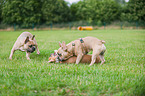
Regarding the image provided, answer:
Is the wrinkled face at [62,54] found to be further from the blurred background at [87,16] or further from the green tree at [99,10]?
the green tree at [99,10]

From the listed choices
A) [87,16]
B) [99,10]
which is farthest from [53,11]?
[99,10]

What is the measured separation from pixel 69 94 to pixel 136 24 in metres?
42.5

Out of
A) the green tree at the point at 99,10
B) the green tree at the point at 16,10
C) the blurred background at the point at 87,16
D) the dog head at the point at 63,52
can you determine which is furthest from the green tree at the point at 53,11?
the dog head at the point at 63,52

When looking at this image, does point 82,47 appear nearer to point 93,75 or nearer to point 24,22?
point 93,75

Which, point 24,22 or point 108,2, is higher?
point 108,2

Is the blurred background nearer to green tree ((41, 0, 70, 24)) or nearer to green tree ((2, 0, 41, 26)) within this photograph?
green tree ((41, 0, 70, 24))

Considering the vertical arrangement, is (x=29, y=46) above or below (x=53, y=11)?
below

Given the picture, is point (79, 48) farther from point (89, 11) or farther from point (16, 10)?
point (89, 11)

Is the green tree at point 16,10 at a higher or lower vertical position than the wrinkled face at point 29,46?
higher

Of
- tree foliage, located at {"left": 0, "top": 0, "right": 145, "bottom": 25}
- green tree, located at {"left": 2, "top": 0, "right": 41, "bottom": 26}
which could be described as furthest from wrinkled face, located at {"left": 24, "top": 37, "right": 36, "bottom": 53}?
tree foliage, located at {"left": 0, "top": 0, "right": 145, "bottom": 25}

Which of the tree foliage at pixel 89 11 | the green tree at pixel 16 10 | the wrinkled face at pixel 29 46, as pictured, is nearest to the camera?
the wrinkled face at pixel 29 46

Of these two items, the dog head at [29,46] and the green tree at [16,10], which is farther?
the green tree at [16,10]

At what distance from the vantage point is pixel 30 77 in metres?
3.74

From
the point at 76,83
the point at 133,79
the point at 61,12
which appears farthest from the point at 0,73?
the point at 61,12
